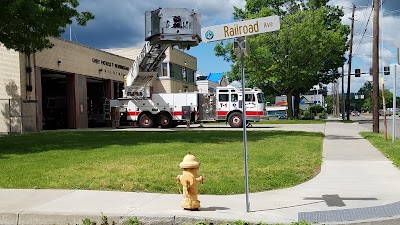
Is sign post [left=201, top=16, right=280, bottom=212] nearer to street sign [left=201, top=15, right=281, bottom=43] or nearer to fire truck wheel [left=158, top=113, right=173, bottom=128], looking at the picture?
street sign [left=201, top=15, right=281, bottom=43]

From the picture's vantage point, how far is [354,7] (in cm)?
5369

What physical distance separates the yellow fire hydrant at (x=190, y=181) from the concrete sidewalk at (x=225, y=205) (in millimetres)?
125

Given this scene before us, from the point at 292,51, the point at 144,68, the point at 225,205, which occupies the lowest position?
the point at 225,205

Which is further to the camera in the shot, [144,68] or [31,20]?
[144,68]

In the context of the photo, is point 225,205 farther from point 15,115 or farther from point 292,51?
point 292,51

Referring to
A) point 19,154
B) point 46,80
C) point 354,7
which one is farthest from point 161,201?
point 354,7

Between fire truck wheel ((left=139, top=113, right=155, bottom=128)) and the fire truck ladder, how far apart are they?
1.65 meters

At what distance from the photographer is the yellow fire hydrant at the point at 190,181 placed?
6.33m

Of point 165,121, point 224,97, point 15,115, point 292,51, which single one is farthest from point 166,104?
point 292,51

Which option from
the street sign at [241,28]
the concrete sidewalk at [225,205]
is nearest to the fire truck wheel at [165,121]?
the concrete sidewalk at [225,205]

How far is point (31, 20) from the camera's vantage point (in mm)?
15766

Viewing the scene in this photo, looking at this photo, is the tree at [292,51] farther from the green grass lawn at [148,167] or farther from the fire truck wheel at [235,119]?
the green grass lawn at [148,167]

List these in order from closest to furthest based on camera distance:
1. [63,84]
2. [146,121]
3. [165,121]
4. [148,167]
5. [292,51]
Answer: [148,167] → [165,121] → [146,121] → [63,84] → [292,51]

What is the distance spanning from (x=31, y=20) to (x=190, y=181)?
1194 cm
